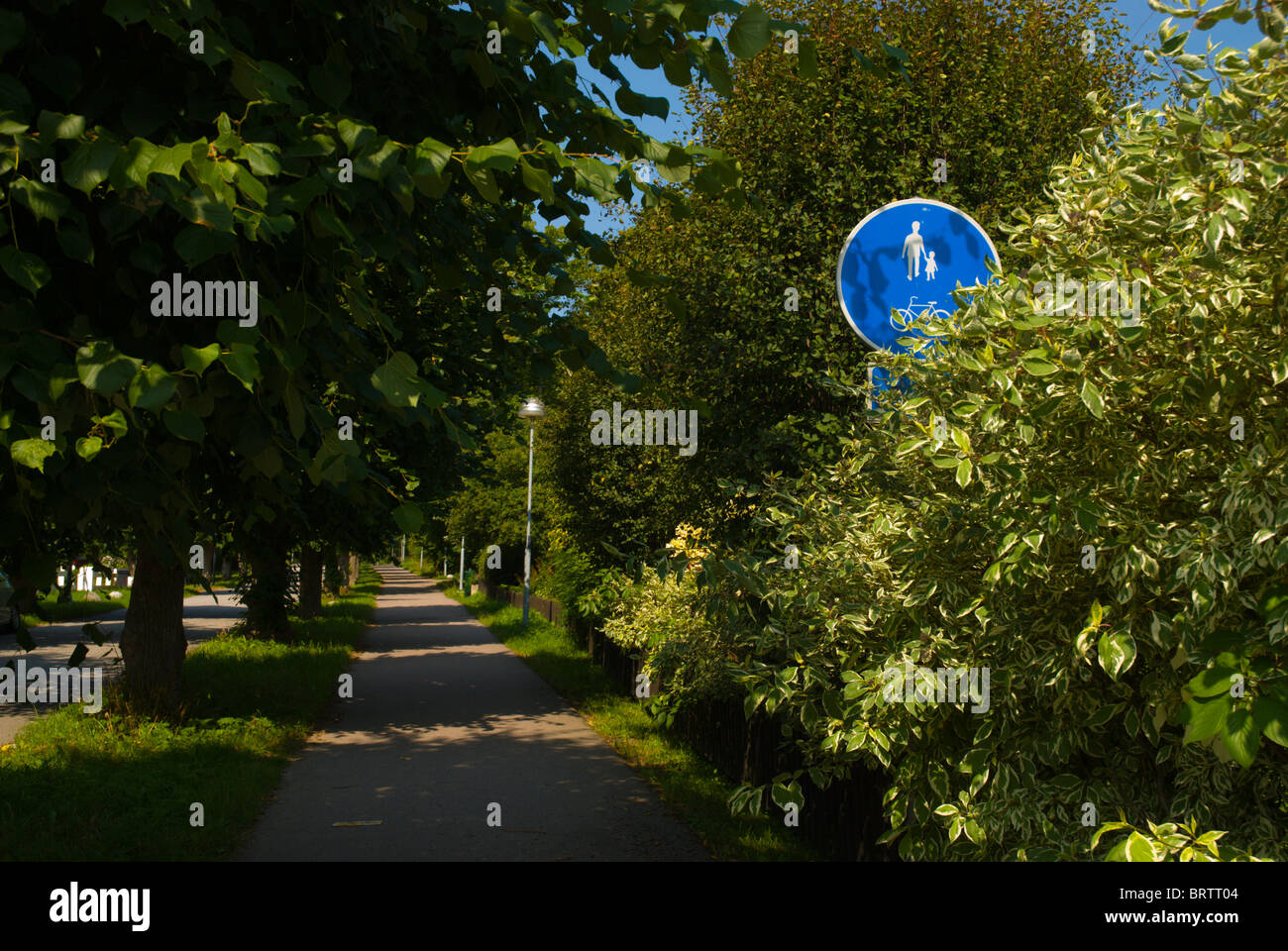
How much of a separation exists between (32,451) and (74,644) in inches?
522

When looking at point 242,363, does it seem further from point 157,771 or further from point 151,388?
point 157,771

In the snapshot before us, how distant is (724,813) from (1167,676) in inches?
201

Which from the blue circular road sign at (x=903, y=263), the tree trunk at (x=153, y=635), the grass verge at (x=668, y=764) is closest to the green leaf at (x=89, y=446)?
the blue circular road sign at (x=903, y=263)

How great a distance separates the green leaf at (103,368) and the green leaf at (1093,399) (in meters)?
2.50

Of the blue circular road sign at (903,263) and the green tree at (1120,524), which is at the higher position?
the blue circular road sign at (903,263)

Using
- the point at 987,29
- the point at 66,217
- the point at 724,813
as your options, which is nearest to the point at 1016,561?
the point at 66,217

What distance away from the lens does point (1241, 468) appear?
2.67 meters

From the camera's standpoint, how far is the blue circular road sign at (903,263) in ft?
17.2

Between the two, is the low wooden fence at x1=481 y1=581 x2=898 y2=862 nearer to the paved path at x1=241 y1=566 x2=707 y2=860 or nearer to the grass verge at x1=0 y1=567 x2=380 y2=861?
the paved path at x1=241 y1=566 x2=707 y2=860

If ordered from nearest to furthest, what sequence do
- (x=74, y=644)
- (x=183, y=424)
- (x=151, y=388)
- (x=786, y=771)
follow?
(x=151, y=388) < (x=183, y=424) < (x=786, y=771) < (x=74, y=644)

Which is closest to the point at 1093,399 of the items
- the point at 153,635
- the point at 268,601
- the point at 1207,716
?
the point at 1207,716

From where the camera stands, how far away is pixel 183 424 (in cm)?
270

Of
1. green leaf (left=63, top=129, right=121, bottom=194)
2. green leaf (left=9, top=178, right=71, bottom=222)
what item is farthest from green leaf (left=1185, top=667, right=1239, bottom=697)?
green leaf (left=9, top=178, right=71, bottom=222)

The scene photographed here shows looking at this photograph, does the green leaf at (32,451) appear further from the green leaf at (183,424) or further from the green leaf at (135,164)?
the green leaf at (135,164)
